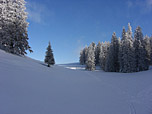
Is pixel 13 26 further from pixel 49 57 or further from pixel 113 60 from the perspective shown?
pixel 113 60

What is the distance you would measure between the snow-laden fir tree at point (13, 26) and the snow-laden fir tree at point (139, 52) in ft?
108

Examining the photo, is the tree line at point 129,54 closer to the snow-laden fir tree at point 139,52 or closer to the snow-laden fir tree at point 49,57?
the snow-laden fir tree at point 139,52

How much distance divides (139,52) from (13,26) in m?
35.9

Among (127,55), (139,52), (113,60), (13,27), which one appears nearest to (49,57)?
(13,27)

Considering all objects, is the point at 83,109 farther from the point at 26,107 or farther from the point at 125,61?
the point at 125,61

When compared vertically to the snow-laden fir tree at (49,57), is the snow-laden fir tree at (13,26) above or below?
above

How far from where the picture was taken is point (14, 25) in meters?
17.7

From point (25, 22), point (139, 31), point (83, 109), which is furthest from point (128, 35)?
point (83, 109)

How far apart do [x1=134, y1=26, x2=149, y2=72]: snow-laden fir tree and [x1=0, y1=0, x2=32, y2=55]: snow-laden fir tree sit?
3307cm

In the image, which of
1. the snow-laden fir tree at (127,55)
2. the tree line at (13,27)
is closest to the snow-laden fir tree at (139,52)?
the snow-laden fir tree at (127,55)

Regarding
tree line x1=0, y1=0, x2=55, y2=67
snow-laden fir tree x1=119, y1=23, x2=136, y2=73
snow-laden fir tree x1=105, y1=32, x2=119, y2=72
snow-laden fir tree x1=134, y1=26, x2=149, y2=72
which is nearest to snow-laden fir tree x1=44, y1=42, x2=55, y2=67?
tree line x1=0, y1=0, x2=55, y2=67

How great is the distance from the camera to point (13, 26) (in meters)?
17.6

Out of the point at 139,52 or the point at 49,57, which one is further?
the point at 139,52

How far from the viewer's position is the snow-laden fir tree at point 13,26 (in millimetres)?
16875
